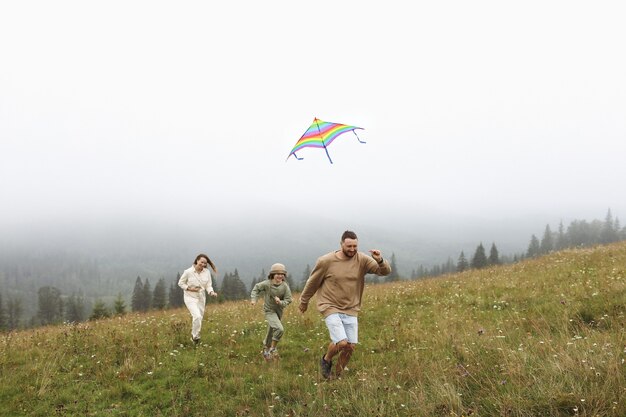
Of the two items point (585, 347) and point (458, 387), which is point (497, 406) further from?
point (585, 347)

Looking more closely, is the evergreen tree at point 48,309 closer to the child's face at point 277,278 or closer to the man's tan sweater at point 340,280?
the child's face at point 277,278

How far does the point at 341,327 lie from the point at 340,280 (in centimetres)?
88

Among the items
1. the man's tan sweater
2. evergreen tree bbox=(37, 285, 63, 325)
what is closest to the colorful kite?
the man's tan sweater

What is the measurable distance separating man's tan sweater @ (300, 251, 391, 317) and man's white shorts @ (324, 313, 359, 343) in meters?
0.10

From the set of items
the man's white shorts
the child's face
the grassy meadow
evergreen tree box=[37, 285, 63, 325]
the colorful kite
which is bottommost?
evergreen tree box=[37, 285, 63, 325]

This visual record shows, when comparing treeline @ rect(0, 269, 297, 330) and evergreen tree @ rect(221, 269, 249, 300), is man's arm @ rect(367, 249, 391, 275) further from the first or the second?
evergreen tree @ rect(221, 269, 249, 300)

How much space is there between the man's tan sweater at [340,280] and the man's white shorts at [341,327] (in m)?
0.10

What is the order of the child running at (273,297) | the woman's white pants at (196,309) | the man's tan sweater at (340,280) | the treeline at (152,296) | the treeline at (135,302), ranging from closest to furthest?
the man's tan sweater at (340,280), the child running at (273,297), the woman's white pants at (196,309), the treeline at (152,296), the treeline at (135,302)

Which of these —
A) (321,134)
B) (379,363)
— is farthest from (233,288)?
(379,363)

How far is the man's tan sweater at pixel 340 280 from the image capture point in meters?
7.62

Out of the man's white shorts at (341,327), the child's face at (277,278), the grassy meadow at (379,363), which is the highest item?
the child's face at (277,278)

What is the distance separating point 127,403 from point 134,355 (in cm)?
236

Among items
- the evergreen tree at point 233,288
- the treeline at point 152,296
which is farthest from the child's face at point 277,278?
the evergreen tree at point 233,288

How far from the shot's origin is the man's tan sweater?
762cm
